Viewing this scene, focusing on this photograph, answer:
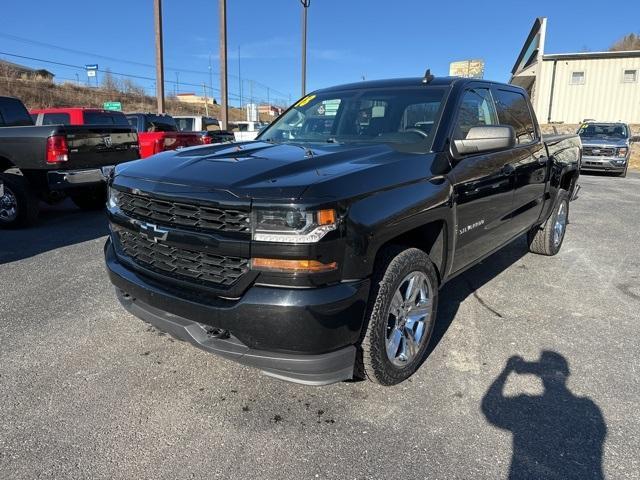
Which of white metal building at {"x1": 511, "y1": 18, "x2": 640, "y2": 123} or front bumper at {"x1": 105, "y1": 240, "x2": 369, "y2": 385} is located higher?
white metal building at {"x1": 511, "y1": 18, "x2": 640, "y2": 123}

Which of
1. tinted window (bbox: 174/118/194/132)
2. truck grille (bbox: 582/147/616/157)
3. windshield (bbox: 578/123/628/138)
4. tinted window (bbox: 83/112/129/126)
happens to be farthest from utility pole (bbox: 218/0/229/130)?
truck grille (bbox: 582/147/616/157)

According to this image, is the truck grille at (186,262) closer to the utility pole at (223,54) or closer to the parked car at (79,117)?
the parked car at (79,117)

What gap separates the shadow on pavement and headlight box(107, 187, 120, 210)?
121 inches

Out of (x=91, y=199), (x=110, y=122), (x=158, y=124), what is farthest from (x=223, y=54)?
(x=91, y=199)

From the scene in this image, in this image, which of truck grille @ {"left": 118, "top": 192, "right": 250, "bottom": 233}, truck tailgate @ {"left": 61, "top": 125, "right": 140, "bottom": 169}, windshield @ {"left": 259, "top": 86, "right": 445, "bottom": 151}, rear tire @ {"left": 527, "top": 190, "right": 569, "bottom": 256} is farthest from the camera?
truck tailgate @ {"left": 61, "top": 125, "right": 140, "bottom": 169}

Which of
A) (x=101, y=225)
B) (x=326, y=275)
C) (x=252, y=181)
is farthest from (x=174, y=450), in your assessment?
(x=101, y=225)

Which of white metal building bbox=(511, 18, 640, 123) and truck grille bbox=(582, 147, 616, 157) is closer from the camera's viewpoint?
truck grille bbox=(582, 147, 616, 157)

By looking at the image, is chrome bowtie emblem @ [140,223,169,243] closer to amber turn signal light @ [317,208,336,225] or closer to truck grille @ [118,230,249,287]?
truck grille @ [118,230,249,287]

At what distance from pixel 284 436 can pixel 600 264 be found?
15.3 ft

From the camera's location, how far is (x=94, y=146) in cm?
724

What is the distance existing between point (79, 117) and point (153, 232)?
906cm

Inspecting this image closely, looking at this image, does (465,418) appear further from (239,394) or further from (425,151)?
(425,151)

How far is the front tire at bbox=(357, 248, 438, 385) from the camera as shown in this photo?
260 centimetres

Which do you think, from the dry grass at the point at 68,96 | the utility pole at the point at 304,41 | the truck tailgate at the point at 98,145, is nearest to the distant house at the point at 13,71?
the dry grass at the point at 68,96
